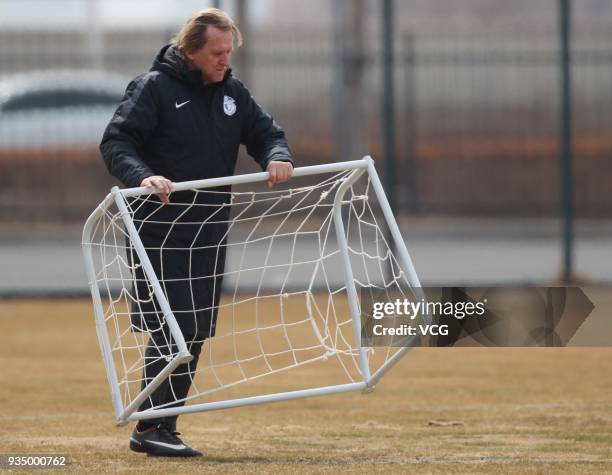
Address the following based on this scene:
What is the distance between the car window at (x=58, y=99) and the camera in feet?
49.3

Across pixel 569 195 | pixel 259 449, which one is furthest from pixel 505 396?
pixel 569 195

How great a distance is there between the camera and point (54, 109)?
14.9m

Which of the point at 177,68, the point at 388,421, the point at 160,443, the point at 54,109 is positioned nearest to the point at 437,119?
the point at 54,109

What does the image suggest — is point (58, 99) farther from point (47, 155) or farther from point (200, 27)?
point (200, 27)

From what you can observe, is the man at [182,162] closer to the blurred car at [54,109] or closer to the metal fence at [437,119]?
the metal fence at [437,119]

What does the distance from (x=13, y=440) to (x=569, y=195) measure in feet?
25.5

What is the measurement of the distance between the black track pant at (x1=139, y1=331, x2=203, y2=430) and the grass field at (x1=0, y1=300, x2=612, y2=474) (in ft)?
0.67

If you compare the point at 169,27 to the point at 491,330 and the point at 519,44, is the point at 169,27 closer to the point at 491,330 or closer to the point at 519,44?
the point at 519,44

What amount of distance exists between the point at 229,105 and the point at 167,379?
109cm

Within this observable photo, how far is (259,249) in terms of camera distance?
601 inches

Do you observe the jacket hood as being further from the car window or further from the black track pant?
the car window

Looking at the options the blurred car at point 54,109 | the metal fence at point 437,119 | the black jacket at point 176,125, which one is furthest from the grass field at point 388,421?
the metal fence at point 437,119

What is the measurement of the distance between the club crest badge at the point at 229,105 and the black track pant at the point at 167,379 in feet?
2.91

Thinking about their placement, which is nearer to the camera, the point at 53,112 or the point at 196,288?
the point at 196,288
